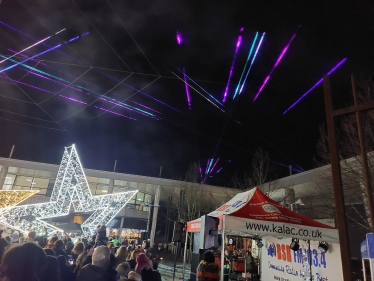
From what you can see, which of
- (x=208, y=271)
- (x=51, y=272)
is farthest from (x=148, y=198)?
(x=51, y=272)

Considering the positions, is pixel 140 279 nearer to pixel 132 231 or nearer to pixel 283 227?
pixel 283 227

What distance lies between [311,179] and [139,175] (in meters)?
18.9

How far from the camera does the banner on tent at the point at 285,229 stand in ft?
19.8

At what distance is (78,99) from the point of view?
457 inches

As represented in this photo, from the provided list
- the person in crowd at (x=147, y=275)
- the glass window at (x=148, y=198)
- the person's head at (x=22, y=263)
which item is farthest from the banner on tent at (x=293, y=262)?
the glass window at (x=148, y=198)

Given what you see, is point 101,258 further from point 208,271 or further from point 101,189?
point 101,189

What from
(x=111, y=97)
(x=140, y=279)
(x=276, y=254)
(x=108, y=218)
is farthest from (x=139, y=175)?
(x=140, y=279)

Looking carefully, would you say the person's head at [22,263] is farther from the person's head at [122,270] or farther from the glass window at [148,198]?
the glass window at [148,198]

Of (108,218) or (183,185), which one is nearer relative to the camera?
(108,218)

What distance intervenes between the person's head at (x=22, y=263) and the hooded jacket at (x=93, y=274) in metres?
1.00

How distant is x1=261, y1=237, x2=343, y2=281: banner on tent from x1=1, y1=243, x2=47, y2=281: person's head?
8.33 m

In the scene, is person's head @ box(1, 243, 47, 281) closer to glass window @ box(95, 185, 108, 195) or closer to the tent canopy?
the tent canopy

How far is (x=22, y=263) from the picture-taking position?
220 cm

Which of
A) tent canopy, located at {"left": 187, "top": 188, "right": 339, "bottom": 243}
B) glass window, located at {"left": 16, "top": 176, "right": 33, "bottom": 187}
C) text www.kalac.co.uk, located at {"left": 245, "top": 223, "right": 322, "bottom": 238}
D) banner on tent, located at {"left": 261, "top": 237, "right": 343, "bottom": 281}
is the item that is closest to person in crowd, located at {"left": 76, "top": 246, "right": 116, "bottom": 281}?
tent canopy, located at {"left": 187, "top": 188, "right": 339, "bottom": 243}
